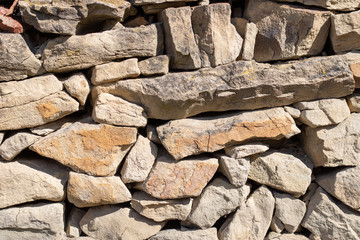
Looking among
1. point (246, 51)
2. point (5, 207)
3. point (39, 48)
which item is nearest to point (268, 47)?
point (246, 51)

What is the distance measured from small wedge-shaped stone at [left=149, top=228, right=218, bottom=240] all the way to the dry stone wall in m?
0.01

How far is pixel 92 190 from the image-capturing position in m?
3.55

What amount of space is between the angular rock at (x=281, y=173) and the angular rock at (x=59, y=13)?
2.19 m

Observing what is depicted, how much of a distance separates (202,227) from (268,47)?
6.75 feet

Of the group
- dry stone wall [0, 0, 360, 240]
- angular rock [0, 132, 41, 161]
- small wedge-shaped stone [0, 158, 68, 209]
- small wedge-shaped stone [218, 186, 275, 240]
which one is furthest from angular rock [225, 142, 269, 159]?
angular rock [0, 132, 41, 161]

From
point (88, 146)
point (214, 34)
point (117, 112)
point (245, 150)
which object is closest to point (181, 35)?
point (214, 34)

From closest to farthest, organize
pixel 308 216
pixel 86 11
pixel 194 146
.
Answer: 1. pixel 86 11
2. pixel 194 146
3. pixel 308 216

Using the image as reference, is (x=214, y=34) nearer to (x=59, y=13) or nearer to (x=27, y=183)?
(x=59, y=13)

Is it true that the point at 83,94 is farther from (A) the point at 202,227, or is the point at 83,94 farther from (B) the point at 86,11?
(A) the point at 202,227

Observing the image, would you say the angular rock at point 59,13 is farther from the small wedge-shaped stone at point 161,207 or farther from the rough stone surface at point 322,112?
the rough stone surface at point 322,112

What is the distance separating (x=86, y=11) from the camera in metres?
3.37

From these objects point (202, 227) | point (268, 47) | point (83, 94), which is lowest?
point (202, 227)

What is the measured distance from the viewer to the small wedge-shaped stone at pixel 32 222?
3486mm

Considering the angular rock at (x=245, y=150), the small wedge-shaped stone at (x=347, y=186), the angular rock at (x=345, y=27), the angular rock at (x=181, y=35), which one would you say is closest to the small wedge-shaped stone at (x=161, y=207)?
the angular rock at (x=245, y=150)
